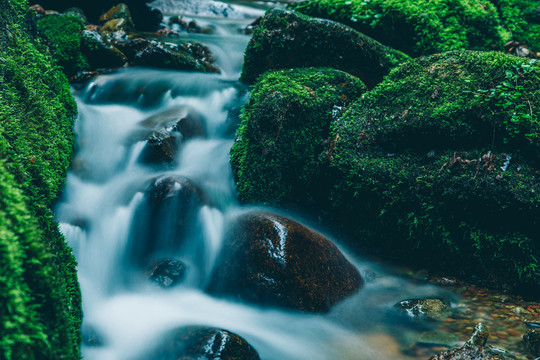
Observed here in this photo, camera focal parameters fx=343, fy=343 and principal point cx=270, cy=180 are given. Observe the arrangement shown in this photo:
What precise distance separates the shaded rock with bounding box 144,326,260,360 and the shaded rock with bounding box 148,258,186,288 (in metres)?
0.96

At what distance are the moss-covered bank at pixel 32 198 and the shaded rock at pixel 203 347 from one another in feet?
2.31

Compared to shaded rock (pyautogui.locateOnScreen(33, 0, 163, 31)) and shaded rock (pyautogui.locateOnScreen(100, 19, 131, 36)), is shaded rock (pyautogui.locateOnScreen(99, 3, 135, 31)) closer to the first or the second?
shaded rock (pyautogui.locateOnScreen(100, 19, 131, 36))

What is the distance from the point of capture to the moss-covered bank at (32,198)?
143 cm

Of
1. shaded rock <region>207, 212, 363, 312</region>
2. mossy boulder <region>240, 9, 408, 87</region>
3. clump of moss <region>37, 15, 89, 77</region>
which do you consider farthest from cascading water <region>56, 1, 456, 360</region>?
clump of moss <region>37, 15, 89, 77</region>

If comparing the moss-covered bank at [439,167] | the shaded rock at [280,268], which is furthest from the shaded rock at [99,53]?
the shaded rock at [280,268]

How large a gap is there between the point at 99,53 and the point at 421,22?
21.9 feet

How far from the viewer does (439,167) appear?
3.94 m

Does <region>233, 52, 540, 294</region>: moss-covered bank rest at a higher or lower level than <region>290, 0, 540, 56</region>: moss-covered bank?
lower

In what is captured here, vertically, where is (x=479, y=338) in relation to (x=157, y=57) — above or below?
below

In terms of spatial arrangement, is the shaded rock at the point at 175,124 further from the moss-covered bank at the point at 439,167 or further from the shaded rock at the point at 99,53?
the shaded rock at the point at 99,53

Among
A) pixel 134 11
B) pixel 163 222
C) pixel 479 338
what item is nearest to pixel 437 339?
pixel 479 338

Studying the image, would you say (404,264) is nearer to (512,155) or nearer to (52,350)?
(512,155)

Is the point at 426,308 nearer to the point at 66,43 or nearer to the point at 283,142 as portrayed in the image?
the point at 283,142

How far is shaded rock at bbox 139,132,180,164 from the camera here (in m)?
5.05
